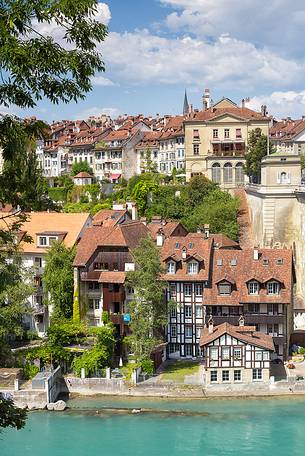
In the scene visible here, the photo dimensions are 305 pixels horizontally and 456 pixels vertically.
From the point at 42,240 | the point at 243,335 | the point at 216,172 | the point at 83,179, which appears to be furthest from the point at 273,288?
the point at 83,179

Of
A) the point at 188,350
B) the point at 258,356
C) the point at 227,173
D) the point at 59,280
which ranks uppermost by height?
the point at 227,173

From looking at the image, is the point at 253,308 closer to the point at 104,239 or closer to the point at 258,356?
the point at 258,356

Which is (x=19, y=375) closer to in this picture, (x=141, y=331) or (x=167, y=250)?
(x=141, y=331)

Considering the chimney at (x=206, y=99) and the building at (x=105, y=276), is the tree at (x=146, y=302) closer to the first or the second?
A: the building at (x=105, y=276)

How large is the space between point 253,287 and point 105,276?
272 inches

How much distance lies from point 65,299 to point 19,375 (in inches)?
193

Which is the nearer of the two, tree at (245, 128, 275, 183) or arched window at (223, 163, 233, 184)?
tree at (245, 128, 275, 183)

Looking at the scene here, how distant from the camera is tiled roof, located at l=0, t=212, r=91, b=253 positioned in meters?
34.2

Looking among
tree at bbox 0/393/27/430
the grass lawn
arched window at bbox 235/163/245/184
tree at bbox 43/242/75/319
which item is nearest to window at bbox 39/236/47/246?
tree at bbox 43/242/75/319

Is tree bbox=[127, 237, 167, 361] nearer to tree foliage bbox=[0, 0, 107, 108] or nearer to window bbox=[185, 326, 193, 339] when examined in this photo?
window bbox=[185, 326, 193, 339]

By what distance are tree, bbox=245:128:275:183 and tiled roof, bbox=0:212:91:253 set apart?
1623 cm

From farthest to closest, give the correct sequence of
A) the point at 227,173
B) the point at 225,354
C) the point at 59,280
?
the point at 227,173
the point at 59,280
the point at 225,354

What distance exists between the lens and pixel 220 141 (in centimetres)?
5184

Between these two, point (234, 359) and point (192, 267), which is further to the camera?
point (192, 267)
